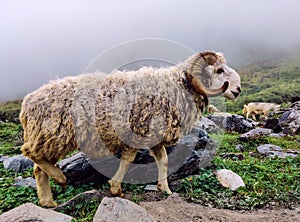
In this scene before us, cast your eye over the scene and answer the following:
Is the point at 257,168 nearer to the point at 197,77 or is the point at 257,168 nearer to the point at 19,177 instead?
the point at 197,77

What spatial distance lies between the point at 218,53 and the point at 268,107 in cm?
2110

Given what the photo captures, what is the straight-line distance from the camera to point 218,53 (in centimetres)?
780

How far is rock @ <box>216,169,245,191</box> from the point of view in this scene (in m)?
7.62

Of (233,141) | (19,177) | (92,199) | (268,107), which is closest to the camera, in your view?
(92,199)

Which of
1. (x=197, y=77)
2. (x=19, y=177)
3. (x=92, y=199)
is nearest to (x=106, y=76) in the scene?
(x=197, y=77)

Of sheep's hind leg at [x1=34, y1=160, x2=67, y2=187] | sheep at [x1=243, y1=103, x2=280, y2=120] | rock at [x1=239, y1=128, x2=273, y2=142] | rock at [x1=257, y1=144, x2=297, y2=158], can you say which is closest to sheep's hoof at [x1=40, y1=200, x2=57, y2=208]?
sheep's hind leg at [x1=34, y1=160, x2=67, y2=187]

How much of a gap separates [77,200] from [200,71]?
3.60 m

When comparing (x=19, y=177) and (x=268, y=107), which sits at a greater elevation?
(x=19, y=177)

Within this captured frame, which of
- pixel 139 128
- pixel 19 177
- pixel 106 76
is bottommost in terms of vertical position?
pixel 19 177

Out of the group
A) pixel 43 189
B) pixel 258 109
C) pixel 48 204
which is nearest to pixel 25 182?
pixel 43 189

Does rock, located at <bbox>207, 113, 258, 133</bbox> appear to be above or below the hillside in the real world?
above

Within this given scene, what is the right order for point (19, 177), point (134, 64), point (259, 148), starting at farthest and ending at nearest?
point (259, 148) → point (19, 177) → point (134, 64)

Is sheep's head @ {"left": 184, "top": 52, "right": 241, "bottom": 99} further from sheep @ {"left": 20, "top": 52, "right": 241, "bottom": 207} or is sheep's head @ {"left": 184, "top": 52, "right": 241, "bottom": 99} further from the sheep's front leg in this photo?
the sheep's front leg

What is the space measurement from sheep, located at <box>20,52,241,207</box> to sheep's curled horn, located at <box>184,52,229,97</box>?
21mm
